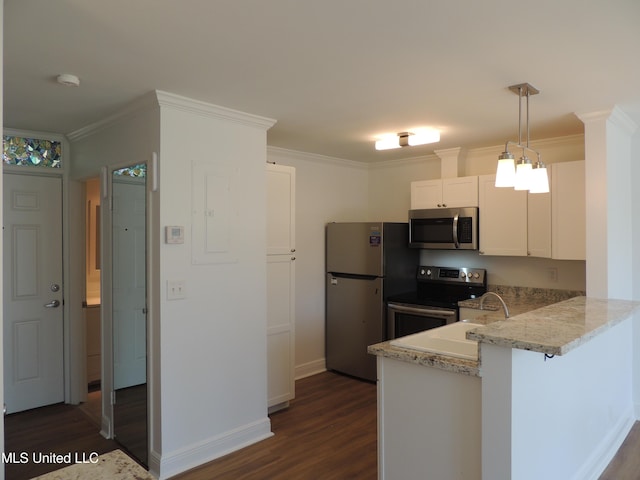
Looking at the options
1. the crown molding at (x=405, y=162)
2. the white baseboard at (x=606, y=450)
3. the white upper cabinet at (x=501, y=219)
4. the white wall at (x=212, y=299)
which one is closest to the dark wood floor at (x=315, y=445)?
the white wall at (x=212, y=299)

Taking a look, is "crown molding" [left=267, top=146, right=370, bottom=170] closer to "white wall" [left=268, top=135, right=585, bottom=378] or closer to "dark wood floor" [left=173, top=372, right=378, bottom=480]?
"white wall" [left=268, top=135, right=585, bottom=378]

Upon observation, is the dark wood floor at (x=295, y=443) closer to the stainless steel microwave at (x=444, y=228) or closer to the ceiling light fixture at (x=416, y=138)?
the stainless steel microwave at (x=444, y=228)

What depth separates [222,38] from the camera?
1996 millimetres

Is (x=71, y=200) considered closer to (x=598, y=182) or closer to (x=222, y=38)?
(x=222, y=38)

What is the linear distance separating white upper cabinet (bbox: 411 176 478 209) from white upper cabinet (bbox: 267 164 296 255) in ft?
4.50

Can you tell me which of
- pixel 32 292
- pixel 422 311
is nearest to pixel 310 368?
pixel 422 311

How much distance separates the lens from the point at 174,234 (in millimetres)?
2854

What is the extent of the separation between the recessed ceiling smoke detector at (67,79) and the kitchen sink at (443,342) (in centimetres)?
219

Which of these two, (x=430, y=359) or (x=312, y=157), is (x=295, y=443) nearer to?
(x=430, y=359)

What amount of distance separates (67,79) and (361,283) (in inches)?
125

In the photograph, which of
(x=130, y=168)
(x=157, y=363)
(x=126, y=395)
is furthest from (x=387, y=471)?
(x=130, y=168)

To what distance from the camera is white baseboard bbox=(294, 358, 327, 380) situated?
4.79 metres

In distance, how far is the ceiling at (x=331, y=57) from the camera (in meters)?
1.76

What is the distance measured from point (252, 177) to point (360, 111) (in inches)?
35.3
